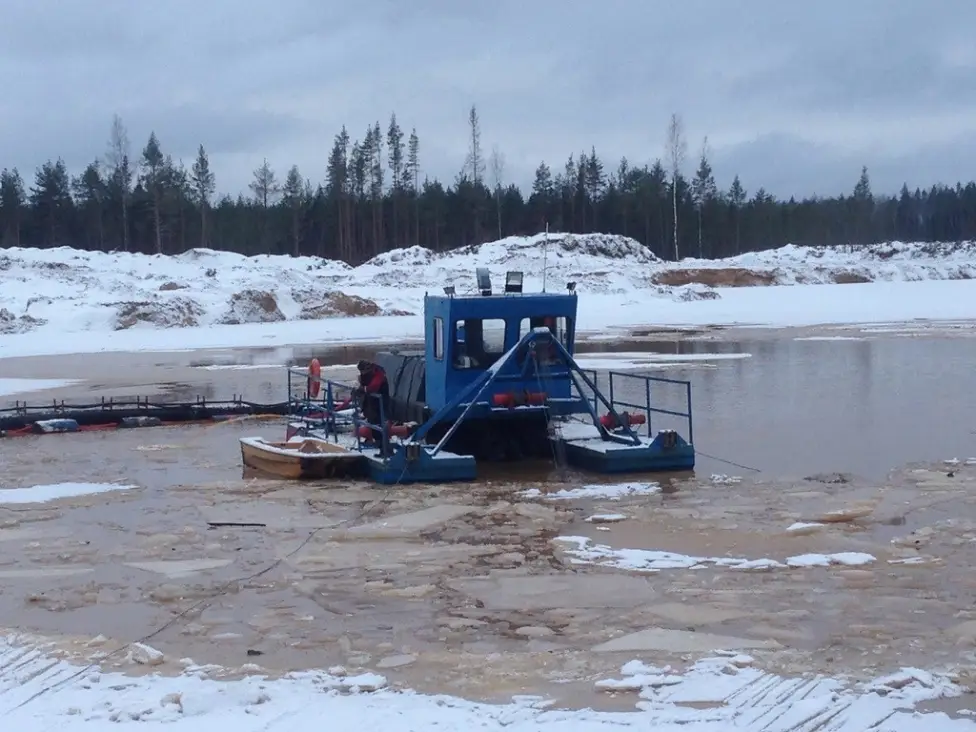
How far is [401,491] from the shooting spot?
14086mm

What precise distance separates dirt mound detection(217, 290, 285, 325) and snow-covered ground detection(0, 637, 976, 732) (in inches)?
1816

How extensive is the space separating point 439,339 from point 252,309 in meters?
39.0

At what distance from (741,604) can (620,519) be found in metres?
3.49

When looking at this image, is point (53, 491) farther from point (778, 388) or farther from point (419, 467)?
point (778, 388)

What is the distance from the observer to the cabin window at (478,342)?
51.7ft

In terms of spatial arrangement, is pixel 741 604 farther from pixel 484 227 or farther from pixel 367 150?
pixel 367 150

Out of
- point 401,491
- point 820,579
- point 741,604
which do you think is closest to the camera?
point 741,604

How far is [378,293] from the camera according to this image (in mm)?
62406

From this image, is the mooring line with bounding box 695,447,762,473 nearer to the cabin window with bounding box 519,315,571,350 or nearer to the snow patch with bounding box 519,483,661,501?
the snow patch with bounding box 519,483,661,501

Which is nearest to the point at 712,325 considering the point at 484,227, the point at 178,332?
the point at 178,332

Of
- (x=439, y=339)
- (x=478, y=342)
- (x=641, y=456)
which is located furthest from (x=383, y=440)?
(x=641, y=456)

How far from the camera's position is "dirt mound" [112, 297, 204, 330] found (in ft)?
164

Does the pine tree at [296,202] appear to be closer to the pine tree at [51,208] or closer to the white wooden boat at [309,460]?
the pine tree at [51,208]

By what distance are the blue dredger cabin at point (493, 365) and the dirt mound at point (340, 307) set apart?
3981 centimetres
